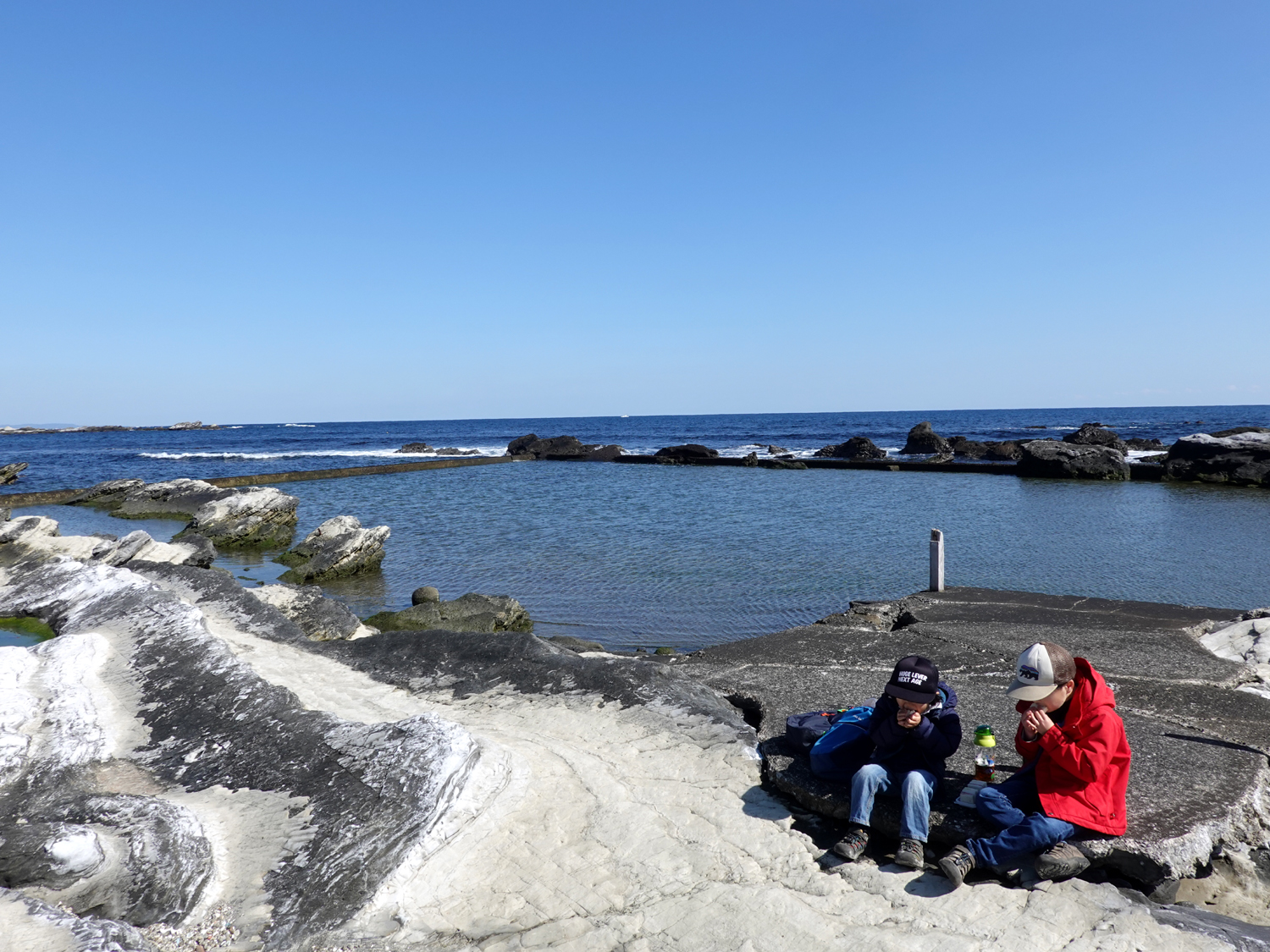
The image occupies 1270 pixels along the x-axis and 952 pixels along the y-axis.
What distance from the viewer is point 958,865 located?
3.59 m

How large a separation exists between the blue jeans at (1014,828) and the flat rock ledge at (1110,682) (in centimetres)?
15

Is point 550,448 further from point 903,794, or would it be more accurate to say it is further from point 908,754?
point 903,794

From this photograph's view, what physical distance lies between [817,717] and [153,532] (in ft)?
69.9

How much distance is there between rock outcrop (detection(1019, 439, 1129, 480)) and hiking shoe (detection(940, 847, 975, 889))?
31.3 meters

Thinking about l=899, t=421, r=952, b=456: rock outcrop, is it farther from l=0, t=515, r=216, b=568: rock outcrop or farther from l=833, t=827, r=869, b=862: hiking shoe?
l=833, t=827, r=869, b=862: hiking shoe

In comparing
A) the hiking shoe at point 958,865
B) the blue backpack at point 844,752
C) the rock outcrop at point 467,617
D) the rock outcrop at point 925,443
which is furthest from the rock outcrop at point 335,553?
the rock outcrop at point 925,443

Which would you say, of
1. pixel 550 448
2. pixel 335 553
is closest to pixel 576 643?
pixel 335 553

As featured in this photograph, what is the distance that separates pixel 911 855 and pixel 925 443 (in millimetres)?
46371

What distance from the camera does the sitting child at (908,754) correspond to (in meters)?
3.85

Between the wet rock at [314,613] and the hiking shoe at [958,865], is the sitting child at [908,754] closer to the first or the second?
the hiking shoe at [958,865]

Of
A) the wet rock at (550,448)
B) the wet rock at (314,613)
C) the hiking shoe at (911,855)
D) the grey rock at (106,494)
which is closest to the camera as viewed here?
the hiking shoe at (911,855)

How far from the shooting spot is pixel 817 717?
4895 mm

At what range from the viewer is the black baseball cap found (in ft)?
12.8

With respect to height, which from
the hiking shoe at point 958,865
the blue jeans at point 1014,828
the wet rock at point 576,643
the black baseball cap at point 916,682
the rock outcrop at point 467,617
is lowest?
the wet rock at point 576,643
